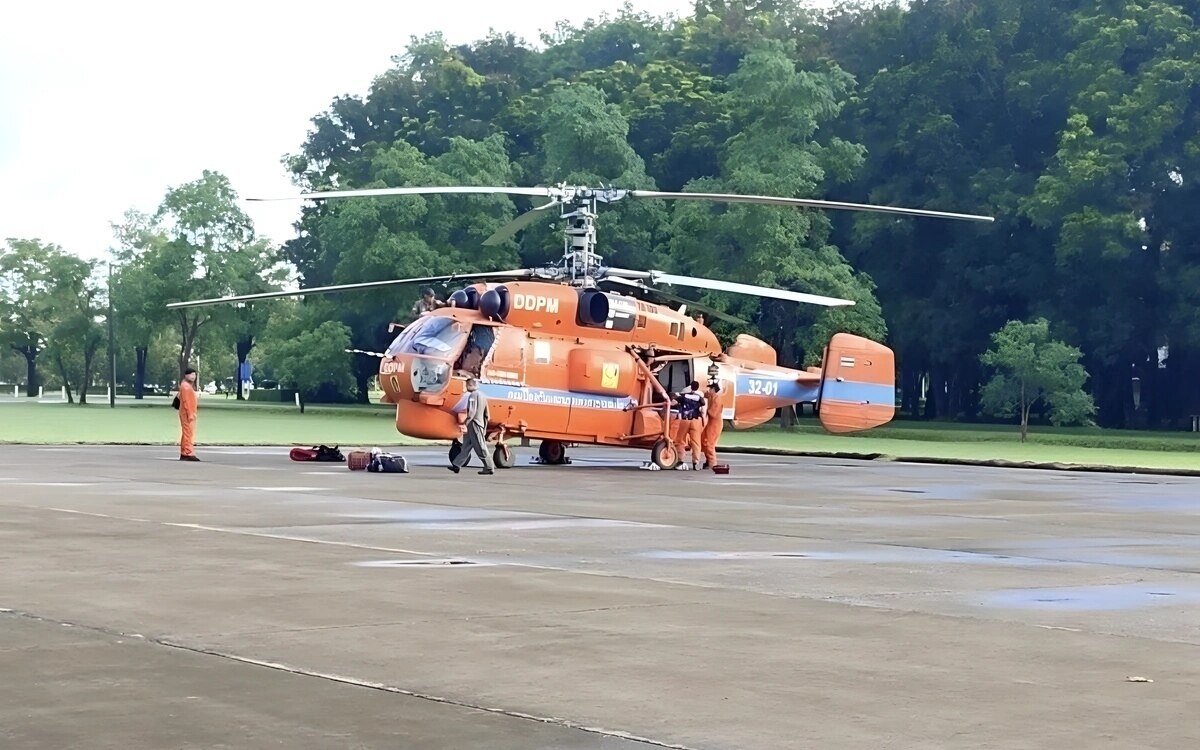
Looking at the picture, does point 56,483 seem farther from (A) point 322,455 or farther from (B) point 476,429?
(A) point 322,455

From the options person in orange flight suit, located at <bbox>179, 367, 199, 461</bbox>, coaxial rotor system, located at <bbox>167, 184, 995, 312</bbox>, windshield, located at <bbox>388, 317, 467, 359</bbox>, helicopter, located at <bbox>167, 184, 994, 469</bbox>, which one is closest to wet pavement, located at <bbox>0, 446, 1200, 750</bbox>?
coaxial rotor system, located at <bbox>167, 184, 995, 312</bbox>

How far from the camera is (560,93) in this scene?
251 feet

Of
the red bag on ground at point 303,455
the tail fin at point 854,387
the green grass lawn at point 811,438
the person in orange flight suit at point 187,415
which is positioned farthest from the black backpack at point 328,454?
the tail fin at point 854,387

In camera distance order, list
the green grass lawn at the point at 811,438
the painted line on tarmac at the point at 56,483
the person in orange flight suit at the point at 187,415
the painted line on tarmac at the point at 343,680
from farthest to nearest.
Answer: the green grass lawn at the point at 811,438, the person in orange flight suit at the point at 187,415, the painted line on tarmac at the point at 56,483, the painted line on tarmac at the point at 343,680

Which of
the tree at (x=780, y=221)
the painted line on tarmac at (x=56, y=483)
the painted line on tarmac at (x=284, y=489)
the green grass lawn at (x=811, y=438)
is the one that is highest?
the tree at (x=780, y=221)

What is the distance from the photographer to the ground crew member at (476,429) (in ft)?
93.0

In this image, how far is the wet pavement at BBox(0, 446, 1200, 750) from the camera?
7414 mm

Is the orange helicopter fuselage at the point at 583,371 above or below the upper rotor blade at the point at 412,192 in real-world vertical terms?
below

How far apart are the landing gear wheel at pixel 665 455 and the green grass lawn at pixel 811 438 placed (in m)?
8.37

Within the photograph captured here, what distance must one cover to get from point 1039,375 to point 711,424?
28.0 metres

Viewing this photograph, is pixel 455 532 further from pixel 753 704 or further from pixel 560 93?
pixel 560 93

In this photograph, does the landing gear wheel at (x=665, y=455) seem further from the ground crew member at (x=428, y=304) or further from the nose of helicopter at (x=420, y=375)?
the ground crew member at (x=428, y=304)

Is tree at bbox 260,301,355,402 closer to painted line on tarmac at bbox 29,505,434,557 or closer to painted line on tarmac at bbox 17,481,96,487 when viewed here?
painted line on tarmac at bbox 17,481,96,487

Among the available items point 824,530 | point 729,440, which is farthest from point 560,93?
point 824,530
